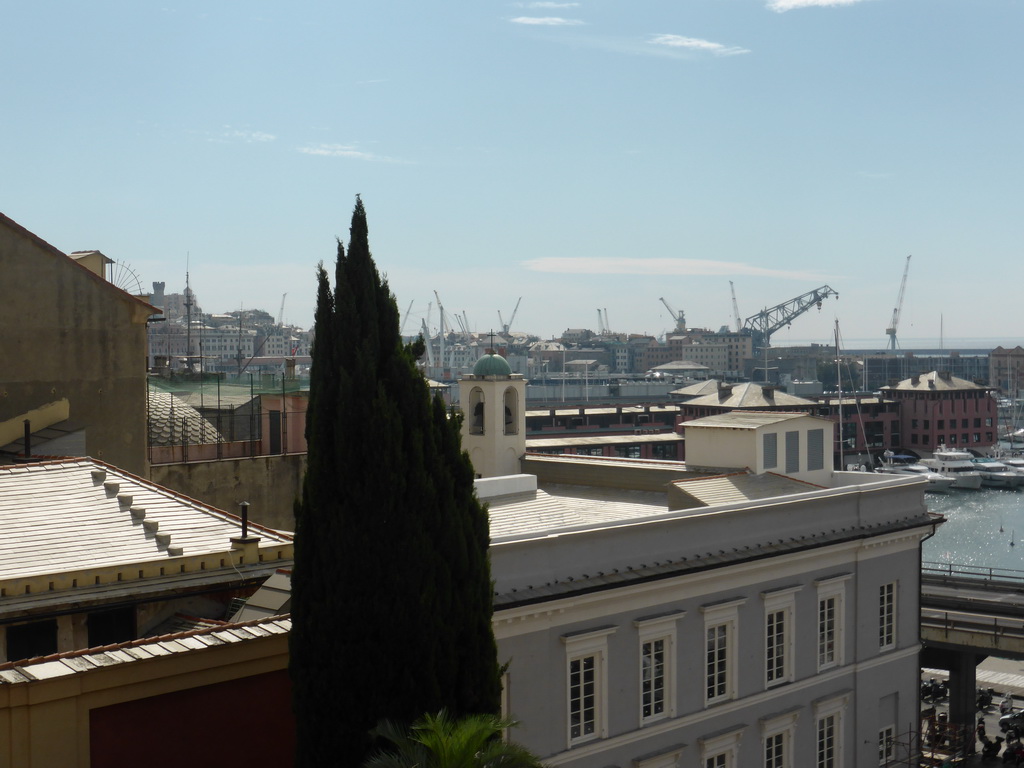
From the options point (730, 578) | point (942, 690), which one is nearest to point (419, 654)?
point (730, 578)

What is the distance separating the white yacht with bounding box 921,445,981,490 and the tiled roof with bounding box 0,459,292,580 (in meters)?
102

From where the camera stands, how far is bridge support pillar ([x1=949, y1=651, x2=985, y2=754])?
1142 inches

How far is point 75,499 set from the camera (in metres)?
14.1

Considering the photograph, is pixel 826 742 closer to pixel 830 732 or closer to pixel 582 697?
pixel 830 732

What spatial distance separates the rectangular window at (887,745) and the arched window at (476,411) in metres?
9.78

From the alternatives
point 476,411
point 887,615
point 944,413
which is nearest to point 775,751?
point 887,615

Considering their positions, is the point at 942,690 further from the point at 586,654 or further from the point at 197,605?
the point at 197,605

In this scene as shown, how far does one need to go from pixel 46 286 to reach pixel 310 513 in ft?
36.0

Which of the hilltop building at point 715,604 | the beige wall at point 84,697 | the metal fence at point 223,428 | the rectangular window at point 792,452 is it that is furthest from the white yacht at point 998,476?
the beige wall at point 84,697

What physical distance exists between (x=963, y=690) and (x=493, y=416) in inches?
607

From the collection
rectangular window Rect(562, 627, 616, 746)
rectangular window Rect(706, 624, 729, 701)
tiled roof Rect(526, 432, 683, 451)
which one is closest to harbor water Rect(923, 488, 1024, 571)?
tiled roof Rect(526, 432, 683, 451)

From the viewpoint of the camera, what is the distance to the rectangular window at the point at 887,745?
19656 millimetres

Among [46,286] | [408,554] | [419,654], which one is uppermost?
[46,286]

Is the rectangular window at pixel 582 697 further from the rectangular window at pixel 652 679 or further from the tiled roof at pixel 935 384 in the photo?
the tiled roof at pixel 935 384
